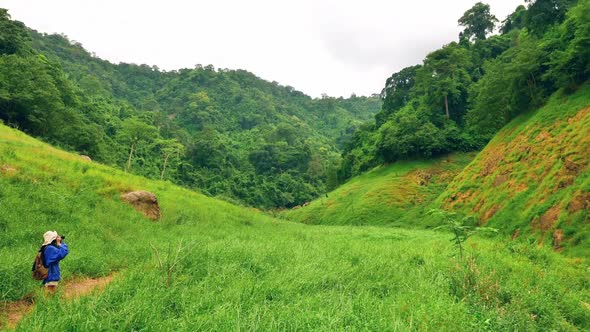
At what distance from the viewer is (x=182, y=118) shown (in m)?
120

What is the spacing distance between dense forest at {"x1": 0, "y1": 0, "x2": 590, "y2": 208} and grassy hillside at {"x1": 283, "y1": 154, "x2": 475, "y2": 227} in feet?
12.9

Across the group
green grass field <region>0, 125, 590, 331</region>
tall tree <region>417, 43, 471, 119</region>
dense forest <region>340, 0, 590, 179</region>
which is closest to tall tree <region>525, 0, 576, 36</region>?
dense forest <region>340, 0, 590, 179</region>

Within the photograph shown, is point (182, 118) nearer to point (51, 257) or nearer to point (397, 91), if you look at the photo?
point (397, 91)

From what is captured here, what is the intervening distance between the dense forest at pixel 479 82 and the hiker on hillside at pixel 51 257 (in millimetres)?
38151

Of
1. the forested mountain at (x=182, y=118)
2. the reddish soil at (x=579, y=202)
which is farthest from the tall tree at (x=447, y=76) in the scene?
the reddish soil at (x=579, y=202)

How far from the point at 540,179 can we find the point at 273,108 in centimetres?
12353

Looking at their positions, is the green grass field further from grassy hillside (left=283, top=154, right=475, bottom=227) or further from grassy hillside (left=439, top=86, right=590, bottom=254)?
grassy hillside (left=283, top=154, right=475, bottom=227)

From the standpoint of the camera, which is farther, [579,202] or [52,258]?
[579,202]

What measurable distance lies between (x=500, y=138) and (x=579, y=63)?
9896 millimetres

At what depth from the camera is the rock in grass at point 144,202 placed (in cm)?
1823

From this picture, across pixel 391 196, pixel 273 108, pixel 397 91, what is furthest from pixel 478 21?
pixel 273 108

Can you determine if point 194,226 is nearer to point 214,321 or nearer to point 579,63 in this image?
point 214,321

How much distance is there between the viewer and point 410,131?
58.1 meters

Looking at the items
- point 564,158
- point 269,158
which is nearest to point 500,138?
point 564,158
